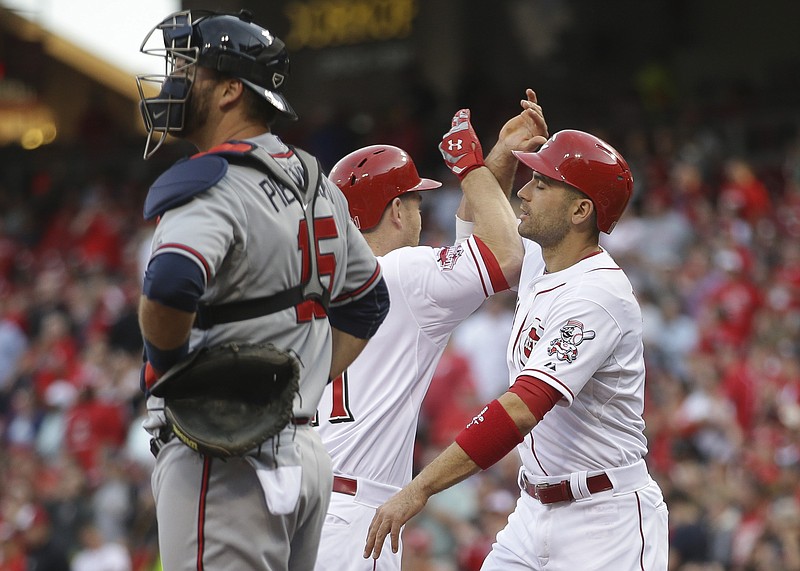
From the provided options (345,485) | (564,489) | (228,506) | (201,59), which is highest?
(201,59)

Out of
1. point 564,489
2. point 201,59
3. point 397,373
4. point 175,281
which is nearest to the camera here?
point 175,281

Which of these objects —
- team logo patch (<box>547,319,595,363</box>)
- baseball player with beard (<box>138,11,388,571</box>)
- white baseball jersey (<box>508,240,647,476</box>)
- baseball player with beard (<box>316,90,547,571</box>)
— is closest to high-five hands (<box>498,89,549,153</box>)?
baseball player with beard (<box>316,90,547,571</box>)

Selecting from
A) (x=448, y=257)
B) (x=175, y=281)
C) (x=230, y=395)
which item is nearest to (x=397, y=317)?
(x=448, y=257)

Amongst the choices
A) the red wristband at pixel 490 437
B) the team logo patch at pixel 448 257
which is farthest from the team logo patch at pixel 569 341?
the team logo patch at pixel 448 257

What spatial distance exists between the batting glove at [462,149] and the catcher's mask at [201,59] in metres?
1.41

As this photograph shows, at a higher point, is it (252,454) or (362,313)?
(362,313)

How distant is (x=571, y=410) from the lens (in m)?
4.01

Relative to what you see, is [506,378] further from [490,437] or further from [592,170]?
[490,437]

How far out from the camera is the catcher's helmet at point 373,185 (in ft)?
14.8

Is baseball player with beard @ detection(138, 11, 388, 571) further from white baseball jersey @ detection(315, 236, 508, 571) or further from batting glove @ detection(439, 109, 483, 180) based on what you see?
batting glove @ detection(439, 109, 483, 180)

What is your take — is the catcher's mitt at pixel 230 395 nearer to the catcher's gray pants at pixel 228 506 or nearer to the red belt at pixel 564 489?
the catcher's gray pants at pixel 228 506

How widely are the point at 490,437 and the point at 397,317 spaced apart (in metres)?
0.71

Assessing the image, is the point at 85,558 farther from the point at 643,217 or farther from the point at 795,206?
the point at 795,206

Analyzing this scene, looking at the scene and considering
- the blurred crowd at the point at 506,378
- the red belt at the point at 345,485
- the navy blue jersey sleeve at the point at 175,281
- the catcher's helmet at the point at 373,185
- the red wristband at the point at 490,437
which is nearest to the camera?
the navy blue jersey sleeve at the point at 175,281
